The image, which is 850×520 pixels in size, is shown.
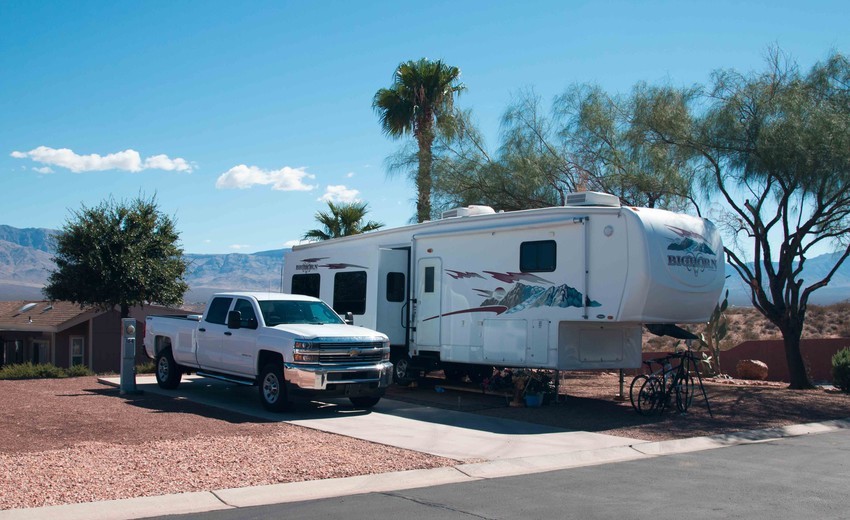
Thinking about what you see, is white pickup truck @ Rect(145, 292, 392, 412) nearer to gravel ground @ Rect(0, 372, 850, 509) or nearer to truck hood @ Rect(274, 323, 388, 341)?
truck hood @ Rect(274, 323, 388, 341)

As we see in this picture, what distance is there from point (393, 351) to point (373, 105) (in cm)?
1368

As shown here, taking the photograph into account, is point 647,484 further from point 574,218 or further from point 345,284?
point 345,284

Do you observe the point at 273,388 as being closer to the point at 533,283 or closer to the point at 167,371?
the point at 167,371

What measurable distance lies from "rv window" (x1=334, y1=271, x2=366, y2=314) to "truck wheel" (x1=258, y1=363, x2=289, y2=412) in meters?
3.87

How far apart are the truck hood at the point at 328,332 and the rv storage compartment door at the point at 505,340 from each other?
224 cm

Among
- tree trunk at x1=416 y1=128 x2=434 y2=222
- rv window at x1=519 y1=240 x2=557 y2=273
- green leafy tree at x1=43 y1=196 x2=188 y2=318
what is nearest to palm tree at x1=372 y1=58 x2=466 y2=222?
tree trunk at x1=416 y1=128 x2=434 y2=222

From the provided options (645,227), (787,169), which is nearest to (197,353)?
(645,227)

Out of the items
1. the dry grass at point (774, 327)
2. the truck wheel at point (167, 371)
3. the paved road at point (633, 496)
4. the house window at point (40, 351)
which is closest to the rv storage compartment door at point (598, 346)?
the paved road at point (633, 496)

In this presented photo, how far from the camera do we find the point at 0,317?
1271 inches

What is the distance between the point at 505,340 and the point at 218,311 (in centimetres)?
525

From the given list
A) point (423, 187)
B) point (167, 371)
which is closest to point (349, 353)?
point (167, 371)

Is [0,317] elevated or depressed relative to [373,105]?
depressed

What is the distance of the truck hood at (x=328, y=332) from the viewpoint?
1334cm

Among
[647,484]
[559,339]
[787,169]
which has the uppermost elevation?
[787,169]
